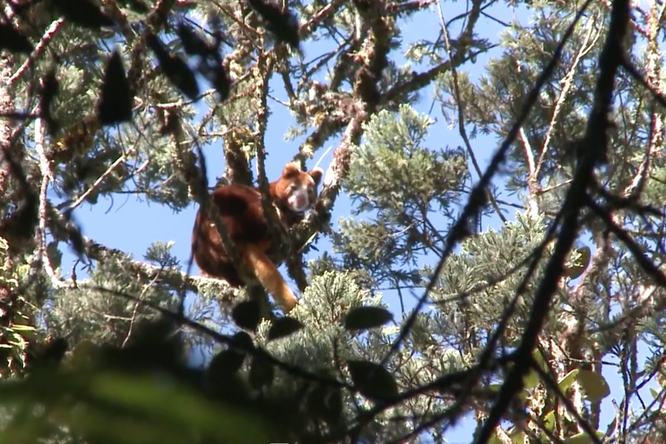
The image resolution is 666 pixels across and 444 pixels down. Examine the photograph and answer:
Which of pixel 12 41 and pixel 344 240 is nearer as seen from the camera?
pixel 12 41

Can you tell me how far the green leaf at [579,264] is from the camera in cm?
349

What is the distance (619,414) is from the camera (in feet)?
8.71

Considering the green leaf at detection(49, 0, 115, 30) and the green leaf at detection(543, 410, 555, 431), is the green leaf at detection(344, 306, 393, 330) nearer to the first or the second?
the green leaf at detection(49, 0, 115, 30)

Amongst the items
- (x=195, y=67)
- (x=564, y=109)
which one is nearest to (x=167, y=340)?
(x=195, y=67)

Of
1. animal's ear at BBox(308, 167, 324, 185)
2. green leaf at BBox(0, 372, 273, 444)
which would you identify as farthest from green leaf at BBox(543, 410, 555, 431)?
animal's ear at BBox(308, 167, 324, 185)

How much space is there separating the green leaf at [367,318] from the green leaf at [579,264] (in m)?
2.27

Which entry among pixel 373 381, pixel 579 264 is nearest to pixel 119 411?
pixel 373 381

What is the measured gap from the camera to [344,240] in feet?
16.0

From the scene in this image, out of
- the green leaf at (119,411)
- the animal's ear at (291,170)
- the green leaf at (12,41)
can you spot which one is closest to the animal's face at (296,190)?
the animal's ear at (291,170)

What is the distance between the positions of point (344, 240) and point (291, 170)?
132cm

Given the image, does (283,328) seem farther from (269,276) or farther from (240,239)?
(240,239)

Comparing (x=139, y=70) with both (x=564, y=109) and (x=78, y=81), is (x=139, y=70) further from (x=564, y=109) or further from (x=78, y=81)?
(x=564, y=109)

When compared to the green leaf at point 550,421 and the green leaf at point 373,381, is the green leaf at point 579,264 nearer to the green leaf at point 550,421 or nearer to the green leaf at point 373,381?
the green leaf at point 550,421

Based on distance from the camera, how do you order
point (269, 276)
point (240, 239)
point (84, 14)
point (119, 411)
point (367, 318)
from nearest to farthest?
1. point (119, 411)
2. point (84, 14)
3. point (367, 318)
4. point (269, 276)
5. point (240, 239)
